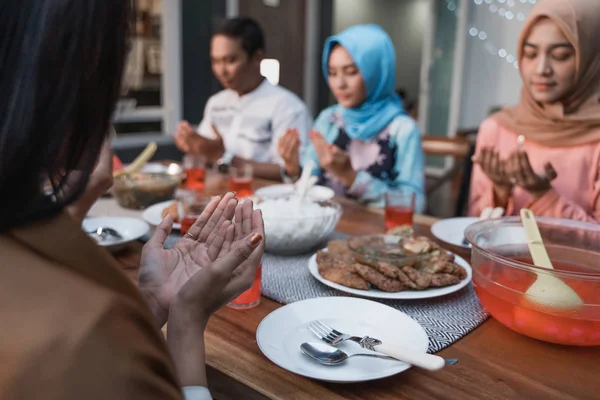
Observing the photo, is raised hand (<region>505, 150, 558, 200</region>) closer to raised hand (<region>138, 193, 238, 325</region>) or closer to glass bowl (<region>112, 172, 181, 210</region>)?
raised hand (<region>138, 193, 238, 325</region>)

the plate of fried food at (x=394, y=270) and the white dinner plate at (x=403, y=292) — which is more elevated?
the plate of fried food at (x=394, y=270)

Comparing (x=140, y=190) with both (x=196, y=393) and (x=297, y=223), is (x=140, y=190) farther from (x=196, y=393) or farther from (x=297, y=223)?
(x=196, y=393)

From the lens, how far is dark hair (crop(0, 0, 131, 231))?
497 mm

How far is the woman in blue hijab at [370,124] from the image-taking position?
79.0 inches

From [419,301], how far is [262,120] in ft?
6.22

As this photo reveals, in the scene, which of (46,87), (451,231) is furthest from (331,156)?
(46,87)

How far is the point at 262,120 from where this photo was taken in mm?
2754

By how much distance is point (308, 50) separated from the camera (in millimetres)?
5164

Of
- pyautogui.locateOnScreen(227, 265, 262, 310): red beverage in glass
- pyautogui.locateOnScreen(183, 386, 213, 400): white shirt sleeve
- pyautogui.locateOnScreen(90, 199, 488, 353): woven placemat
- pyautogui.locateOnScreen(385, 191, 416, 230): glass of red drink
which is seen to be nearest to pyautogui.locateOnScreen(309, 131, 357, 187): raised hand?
pyautogui.locateOnScreen(385, 191, 416, 230): glass of red drink

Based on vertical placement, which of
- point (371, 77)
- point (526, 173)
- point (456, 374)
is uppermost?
point (371, 77)

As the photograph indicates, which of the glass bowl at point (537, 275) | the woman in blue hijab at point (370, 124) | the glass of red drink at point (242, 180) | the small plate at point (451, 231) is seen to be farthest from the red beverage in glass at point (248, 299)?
the woman in blue hijab at point (370, 124)

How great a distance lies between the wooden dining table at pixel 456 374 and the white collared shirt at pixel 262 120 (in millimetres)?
1843

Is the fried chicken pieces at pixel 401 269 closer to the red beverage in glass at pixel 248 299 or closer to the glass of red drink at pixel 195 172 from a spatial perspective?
the red beverage in glass at pixel 248 299

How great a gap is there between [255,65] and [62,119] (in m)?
2.35
